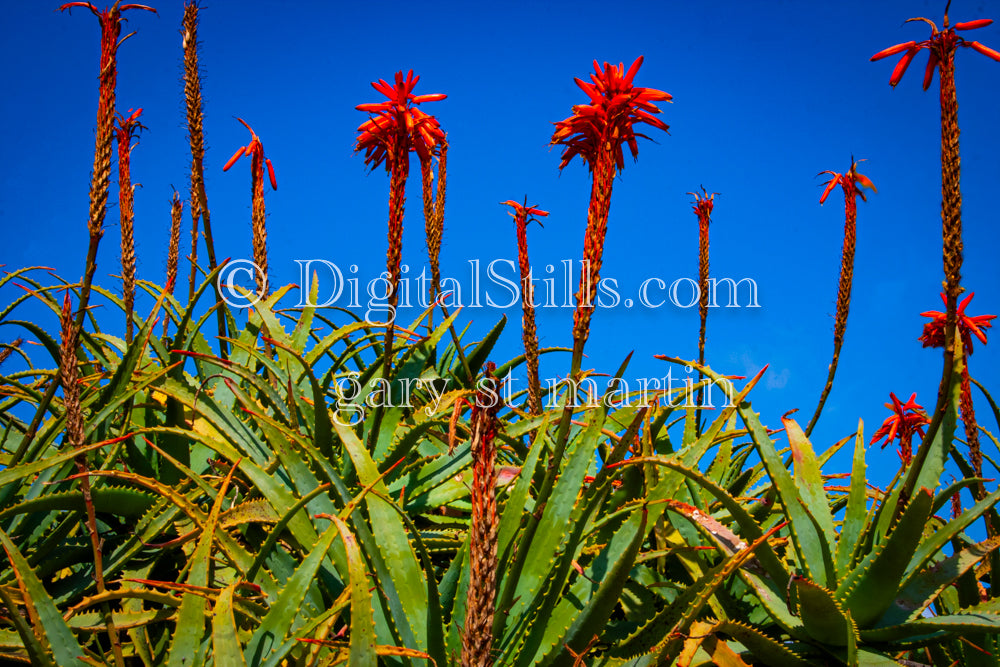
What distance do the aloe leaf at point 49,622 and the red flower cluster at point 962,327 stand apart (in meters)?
3.08

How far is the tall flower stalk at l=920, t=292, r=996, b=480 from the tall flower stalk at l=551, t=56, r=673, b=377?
4.50ft

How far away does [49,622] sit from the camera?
1.69m

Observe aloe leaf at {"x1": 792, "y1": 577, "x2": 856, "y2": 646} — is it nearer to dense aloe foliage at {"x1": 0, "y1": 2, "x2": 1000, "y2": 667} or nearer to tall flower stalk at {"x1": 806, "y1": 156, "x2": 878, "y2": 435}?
dense aloe foliage at {"x1": 0, "y1": 2, "x2": 1000, "y2": 667}

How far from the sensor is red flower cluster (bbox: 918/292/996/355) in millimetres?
2775

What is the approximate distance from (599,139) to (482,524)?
3.74 ft

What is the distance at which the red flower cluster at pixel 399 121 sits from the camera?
2.27 metres

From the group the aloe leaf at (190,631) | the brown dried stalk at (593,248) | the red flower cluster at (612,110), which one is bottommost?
the aloe leaf at (190,631)

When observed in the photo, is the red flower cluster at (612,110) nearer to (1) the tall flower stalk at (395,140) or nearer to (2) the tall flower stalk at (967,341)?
(1) the tall flower stalk at (395,140)

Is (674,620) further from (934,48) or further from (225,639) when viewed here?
(934,48)

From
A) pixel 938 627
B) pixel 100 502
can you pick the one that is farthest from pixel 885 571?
pixel 100 502

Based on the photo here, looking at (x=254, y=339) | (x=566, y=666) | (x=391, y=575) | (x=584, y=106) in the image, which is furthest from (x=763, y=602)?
(x=254, y=339)

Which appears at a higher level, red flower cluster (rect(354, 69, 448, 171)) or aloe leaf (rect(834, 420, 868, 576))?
red flower cluster (rect(354, 69, 448, 171))

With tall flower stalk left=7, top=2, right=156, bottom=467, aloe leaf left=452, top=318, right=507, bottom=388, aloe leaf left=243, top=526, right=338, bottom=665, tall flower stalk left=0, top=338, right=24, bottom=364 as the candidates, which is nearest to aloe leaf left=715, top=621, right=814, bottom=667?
aloe leaf left=243, top=526, right=338, bottom=665

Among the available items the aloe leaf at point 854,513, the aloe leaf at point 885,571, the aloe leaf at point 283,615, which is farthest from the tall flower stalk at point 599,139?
the aloe leaf at point 854,513
